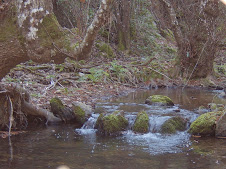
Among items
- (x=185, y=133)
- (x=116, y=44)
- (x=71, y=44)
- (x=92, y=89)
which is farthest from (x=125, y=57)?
(x=71, y=44)

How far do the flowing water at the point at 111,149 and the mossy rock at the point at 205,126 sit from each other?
9.1 inches

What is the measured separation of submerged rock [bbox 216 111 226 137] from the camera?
19.9 feet

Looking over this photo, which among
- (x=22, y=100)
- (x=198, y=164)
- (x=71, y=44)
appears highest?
(x=71, y=44)

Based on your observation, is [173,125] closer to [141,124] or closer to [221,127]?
[141,124]

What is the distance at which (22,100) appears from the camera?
6.36 metres

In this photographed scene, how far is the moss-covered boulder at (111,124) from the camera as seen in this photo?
6488mm

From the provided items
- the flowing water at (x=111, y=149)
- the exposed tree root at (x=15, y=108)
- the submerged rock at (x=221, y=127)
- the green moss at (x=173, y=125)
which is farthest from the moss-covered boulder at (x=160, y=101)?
the exposed tree root at (x=15, y=108)

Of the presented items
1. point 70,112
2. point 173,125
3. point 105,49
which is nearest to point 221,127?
point 173,125

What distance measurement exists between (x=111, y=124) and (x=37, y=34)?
9.84 feet

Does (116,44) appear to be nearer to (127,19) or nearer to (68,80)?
(127,19)

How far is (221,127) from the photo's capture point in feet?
20.0

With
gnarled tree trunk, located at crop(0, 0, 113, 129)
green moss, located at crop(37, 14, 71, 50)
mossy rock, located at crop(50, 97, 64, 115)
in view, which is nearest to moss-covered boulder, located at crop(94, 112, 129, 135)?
mossy rock, located at crop(50, 97, 64, 115)

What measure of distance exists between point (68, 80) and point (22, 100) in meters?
3.89

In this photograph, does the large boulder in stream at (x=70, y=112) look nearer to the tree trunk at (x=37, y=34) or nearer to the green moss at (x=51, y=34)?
the tree trunk at (x=37, y=34)
